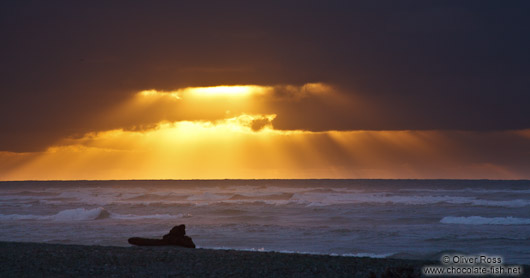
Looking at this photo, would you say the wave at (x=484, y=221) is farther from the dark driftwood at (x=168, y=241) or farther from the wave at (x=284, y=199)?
the dark driftwood at (x=168, y=241)

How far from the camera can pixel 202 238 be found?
3169 cm

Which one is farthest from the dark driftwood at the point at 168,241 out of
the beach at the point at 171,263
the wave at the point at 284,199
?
the wave at the point at 284,199

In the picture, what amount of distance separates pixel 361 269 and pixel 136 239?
28.9 ft

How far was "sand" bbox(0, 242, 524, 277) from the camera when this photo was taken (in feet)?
50.4

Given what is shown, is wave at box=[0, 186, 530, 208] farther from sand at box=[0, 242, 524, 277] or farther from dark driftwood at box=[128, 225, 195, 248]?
sand at box=[0, 242, 524, 277]

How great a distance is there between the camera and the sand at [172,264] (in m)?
15.4

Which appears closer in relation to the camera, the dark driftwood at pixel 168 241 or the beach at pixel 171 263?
the beach at pixel 171 263

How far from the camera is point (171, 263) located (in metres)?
17.0

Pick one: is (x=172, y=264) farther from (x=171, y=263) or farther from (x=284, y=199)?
(x=284, y=199)

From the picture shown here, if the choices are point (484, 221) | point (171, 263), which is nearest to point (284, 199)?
point (484, 221)

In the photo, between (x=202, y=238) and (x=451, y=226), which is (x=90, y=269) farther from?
(x=451, y=226)

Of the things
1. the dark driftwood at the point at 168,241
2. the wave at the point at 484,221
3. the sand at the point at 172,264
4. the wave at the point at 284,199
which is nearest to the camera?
the sand at the point at 172,264

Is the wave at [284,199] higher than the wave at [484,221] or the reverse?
higher

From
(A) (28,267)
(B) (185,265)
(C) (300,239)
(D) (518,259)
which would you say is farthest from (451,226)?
(A) (28,267)
